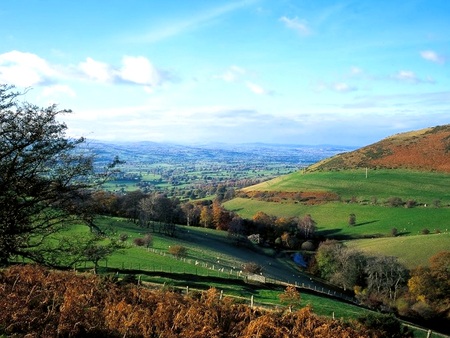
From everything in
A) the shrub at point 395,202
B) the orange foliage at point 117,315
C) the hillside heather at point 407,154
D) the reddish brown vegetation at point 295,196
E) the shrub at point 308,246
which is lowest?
the shrub at point 308,246

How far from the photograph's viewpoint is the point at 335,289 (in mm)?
57250

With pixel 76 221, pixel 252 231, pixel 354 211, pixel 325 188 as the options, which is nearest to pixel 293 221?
pixel 252 231

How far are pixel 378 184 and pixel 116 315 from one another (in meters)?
121

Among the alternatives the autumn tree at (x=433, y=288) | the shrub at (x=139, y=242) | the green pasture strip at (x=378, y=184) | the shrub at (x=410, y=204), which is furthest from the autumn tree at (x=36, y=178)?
the green pasture strip at (x=378, y=184)

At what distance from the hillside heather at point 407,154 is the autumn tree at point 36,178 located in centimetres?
13446

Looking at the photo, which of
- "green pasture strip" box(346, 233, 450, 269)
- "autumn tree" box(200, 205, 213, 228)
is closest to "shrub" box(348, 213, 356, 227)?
"green pasture strip" box(346, 233, 450, 269)

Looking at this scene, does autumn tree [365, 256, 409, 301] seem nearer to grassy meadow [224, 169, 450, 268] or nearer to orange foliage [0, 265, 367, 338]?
grassy meadow [224, 169, 450, 268]

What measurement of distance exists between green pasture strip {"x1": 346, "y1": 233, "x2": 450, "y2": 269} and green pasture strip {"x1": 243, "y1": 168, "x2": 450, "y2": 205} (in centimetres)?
3436

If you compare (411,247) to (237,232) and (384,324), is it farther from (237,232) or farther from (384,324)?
(384,324)

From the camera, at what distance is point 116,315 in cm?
1128

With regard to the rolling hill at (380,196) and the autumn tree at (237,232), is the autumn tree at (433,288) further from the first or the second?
the autumn tree at (237,232)

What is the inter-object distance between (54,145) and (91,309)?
6668mm

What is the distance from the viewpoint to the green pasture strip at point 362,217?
83000 mm

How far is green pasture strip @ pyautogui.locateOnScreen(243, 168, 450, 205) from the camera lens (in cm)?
10525
